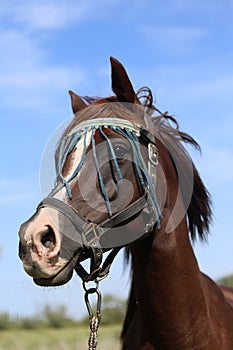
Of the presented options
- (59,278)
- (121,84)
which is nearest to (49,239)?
(59,278)

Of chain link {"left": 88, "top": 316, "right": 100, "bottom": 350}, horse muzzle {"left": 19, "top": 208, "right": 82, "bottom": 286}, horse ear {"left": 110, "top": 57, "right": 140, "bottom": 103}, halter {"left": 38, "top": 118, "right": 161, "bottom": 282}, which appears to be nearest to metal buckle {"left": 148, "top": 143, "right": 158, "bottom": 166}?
halter {"left": 38, "top": 118, "right": 161, "bottom": 282}

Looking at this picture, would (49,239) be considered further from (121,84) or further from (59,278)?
(121,84)

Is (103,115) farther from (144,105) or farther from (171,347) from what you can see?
(171,347)

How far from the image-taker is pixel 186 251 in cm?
444

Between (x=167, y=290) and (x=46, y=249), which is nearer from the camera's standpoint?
(x=46, y=249)

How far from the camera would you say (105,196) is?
13.1 feet

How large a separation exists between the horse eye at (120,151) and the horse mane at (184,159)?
0.54 meters

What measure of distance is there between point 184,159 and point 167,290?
102 cm

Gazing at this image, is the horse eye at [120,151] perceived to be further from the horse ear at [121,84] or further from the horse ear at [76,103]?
the horse ear at [76,103]

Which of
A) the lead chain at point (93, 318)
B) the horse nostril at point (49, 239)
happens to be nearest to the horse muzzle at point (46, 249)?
the horse nostril at point (49, 239)

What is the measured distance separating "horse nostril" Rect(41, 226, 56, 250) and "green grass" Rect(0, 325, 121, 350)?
7.97 m

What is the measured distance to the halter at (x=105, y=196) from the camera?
3.89 meters

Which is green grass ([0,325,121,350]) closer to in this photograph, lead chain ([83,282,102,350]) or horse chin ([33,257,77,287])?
lead chain ([83,282,102,350])

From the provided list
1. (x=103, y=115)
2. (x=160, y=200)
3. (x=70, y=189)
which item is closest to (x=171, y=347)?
(x=160, y=200)
